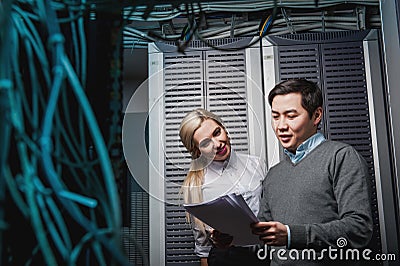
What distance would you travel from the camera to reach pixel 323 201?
89 cm

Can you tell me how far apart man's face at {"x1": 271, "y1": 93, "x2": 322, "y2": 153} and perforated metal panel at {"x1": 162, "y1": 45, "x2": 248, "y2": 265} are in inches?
2.7

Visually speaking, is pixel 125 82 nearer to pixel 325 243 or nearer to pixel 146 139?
pixel 146 139

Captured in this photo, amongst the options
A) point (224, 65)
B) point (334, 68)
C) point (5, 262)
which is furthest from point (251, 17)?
point (5, 262)

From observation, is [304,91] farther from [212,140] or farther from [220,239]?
[220,239]

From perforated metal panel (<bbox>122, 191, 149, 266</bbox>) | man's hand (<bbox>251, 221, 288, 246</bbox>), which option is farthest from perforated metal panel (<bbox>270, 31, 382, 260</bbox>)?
perforated metal panel (<bbox>122, 191, 149, 266</bbox>)

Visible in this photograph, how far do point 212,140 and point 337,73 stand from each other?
12.5 inches

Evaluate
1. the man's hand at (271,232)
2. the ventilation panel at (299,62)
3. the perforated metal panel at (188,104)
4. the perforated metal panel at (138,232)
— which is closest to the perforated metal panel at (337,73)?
the ventilation panel at (299,62)

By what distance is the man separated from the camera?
0.88m

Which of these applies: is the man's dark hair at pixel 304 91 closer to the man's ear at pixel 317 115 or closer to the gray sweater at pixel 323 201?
the man's ear at pixel 317 115

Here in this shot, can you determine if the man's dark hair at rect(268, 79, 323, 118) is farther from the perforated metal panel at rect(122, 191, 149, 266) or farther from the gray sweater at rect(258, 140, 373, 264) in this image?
the perforated metal panel at rect(122, 191, 149, 266)

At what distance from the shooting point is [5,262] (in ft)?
2.34

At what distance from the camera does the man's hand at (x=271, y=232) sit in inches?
34.4

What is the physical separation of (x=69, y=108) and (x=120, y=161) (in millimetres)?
160

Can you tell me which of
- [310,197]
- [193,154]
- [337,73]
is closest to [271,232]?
[310,197]
